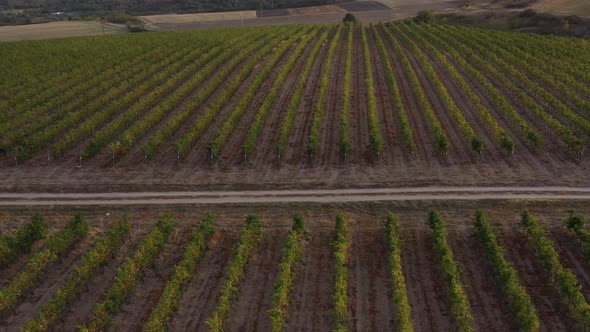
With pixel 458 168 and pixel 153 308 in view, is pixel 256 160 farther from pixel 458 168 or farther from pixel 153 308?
pixel 153 308

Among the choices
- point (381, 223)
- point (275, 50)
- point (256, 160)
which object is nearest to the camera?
point (381, 223)

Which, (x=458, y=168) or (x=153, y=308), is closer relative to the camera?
(x=153, y=308)

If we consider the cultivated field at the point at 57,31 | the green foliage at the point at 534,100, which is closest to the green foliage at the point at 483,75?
the green foliage at the point at 534,100

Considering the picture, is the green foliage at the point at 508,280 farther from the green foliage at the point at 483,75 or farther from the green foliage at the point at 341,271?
the green foliage at the point at 483,75

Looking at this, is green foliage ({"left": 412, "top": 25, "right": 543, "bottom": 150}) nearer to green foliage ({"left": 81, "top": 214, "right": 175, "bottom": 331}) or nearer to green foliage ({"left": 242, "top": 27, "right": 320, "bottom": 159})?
green foliage ({"left": 242, "top": 27, "right": 320, "bottom": 159})

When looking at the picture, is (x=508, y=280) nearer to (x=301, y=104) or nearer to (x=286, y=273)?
(x=286, y=273)

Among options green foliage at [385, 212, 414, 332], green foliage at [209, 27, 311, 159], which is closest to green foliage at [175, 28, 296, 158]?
green foliage at [209, 27, 311, 159]

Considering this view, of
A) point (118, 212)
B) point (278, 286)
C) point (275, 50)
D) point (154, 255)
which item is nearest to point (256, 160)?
point (118, 212)
